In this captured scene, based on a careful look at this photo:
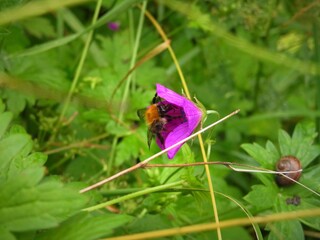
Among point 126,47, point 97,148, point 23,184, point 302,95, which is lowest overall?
point 302,95

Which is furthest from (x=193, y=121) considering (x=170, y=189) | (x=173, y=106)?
(x=170, y=189)

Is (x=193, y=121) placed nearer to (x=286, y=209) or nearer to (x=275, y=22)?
(x=286, y=209)

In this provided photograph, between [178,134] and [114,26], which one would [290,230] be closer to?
[178,134]

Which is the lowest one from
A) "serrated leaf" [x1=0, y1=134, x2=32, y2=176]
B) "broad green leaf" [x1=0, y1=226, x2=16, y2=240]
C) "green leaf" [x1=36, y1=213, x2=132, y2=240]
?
"green leaf" [x1=36, y1=213, x2=132, y2=240]

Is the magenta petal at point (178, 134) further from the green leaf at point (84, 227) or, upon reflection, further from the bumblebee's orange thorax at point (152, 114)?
the green leaf at point (84, 227)

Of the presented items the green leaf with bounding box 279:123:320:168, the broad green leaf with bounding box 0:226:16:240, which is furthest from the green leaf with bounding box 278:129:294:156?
the broad green leaf with bounding box 0:226:16:240

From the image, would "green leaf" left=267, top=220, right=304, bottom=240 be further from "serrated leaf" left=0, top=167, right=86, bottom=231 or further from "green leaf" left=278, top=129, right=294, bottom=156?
"serrated leaf" left=0, top=167, right=86, bottom=231

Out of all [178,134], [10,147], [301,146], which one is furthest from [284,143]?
[10,147]

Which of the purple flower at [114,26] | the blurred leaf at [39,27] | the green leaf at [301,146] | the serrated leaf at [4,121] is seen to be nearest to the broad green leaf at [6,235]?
the serrated leaf at [4,121]
